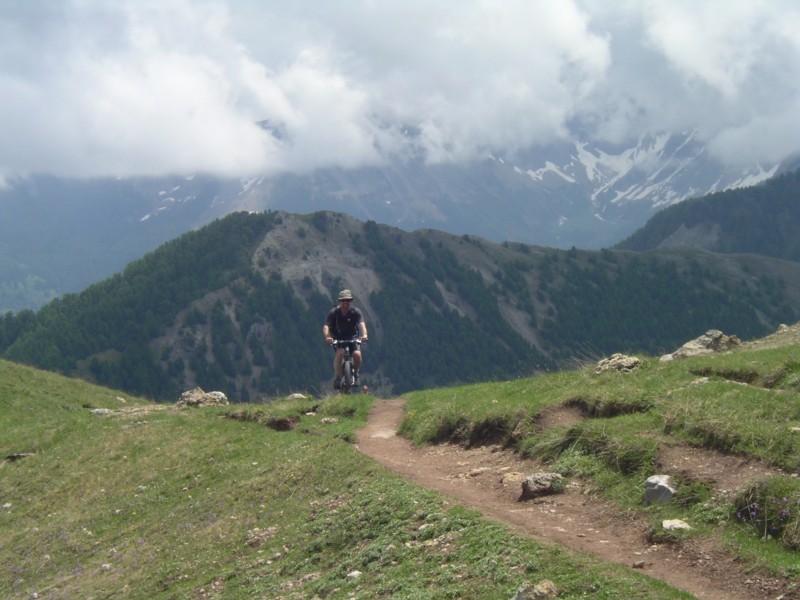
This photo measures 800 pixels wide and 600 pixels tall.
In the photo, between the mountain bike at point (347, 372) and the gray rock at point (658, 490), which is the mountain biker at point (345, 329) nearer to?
the mountain bike at point (347, 372)

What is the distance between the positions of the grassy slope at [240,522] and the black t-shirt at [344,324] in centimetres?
254

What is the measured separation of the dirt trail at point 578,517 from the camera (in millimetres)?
9453

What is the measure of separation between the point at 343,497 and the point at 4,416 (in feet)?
78.5

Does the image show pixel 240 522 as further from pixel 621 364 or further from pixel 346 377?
pixel 346 377

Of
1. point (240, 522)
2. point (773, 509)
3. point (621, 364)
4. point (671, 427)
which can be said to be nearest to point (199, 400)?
point (240, 522)

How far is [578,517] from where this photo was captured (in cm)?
1225

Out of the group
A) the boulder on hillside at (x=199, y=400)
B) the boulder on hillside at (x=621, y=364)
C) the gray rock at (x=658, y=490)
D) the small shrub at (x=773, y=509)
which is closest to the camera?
the small shrub at (x=773, y=509)

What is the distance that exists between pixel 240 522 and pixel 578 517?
7.07 meters

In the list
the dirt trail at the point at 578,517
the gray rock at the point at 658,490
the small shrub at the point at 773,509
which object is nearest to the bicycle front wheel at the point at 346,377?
the dirt trail at the point at 578,517

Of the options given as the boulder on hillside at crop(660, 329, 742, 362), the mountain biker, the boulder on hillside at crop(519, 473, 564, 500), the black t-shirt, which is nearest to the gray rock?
the boulder on hillside at crop(519, 473, 564, 500)

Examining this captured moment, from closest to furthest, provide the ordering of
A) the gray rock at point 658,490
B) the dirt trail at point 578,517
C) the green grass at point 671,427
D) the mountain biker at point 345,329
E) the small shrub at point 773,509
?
1. the dirt trail at point 578,517
2. the small shrub at point 773,509
3. the green grass at point 671,427
4. the gray rock at point 658,490
5. the mountain biker at point 345,329

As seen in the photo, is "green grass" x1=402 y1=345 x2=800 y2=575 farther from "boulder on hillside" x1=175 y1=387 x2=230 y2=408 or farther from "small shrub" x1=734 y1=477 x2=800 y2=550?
"boulder on hillside" x1=175 y1=387 x2=230 y2=408

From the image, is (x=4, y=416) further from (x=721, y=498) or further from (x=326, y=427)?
(x=721, y=498)

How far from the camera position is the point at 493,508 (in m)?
13.0
